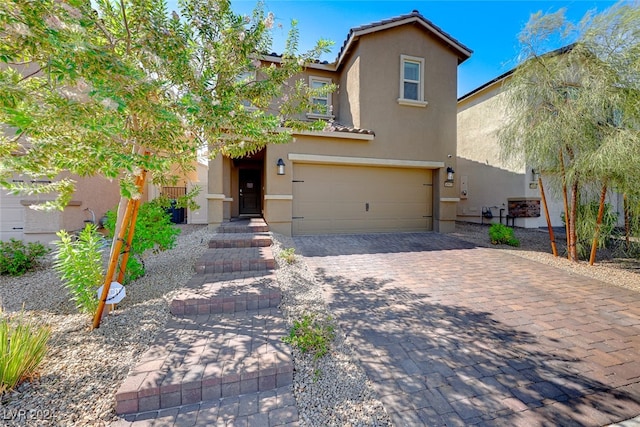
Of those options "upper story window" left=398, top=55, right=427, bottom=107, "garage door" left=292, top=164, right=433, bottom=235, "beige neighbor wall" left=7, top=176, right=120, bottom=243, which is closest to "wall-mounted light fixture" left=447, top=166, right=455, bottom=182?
"garage door" left=292, top=164, right=433, bottom=235

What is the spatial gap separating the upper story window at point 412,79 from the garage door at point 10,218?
12.1 m

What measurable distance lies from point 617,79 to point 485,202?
7.32 metres

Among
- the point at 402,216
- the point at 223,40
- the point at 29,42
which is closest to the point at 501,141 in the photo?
the point at 402,216

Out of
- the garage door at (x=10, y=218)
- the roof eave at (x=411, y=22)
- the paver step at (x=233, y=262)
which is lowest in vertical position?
the paver step at (x=233, y=262)

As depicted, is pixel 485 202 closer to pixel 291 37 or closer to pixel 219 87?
pixel 291 37

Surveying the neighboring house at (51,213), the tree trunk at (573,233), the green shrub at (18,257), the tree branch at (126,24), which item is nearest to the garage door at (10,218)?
the neighboring house at (51,213)

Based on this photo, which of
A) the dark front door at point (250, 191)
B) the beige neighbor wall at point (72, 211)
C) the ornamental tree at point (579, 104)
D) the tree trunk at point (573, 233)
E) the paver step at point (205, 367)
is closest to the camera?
the paver step at point (205, 367)

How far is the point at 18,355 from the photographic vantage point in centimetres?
212

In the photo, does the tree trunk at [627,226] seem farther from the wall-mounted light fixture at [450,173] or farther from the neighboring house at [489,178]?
the wall-mounted light fixture at [450,173]

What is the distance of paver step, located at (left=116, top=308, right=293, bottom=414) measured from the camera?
2.10 meters

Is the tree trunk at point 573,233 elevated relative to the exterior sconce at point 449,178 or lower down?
lower down

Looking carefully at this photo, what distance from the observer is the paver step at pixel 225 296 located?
11.3 ft

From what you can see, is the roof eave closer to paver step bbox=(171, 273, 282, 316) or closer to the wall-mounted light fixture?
the wall-mounted light fixture

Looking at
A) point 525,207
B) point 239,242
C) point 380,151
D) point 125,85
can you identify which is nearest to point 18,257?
point 239,242
